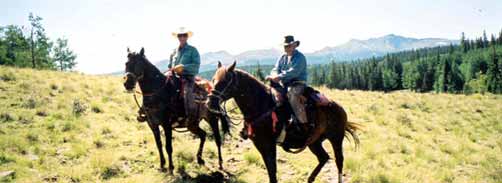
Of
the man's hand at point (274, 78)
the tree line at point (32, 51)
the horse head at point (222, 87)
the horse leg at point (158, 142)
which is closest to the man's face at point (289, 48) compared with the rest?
the man's hand at point (274, 78)

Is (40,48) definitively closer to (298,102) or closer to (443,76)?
(298,102)

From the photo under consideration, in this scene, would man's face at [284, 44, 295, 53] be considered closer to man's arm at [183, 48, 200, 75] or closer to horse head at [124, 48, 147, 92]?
man's arm at [183, 48, 200, 75]

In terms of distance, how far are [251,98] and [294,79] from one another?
3.51 ft

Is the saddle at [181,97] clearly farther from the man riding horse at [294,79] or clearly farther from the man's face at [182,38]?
the man riding horse at [294,79]

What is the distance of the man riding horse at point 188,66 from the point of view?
29.5ft

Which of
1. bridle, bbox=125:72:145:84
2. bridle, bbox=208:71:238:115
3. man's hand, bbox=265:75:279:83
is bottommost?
bridle, bbox=208:71:238:115

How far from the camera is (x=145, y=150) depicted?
35.0ft

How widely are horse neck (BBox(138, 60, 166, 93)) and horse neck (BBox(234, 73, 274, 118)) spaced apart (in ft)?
9.14

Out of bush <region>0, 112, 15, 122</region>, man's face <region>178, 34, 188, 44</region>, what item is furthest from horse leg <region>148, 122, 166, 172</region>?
bush <region>0, 112, 15, 122</region>

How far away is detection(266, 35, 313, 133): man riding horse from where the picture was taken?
688 cm

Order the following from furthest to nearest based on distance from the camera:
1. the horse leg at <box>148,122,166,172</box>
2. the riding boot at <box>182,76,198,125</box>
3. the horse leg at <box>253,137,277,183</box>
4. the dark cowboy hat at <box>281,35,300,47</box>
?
the riding boot at <box>182,76,198,125</box>
the horse leg at <box>148,122,166,172</box>
the dark cowboy hat at <box>281,35,300,47</box>
the horse leg at <box>253,137,277,183</box>

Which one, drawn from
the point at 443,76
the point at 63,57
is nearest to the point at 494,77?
the point at 443,76

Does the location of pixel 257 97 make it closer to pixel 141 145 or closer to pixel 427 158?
pixel 141 145

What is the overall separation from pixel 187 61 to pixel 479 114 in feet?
70.6
